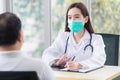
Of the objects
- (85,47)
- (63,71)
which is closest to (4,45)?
(63,71)

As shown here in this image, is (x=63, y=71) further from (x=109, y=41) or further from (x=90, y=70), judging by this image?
(x=109, y=41)

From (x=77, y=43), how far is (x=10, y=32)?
1.37 meters

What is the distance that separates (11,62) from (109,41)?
1715 millimetres

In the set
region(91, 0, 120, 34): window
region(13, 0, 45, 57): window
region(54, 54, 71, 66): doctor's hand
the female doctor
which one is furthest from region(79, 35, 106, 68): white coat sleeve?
region(13, 0, 45, 57): window

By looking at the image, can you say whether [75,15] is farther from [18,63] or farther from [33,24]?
[33,24]

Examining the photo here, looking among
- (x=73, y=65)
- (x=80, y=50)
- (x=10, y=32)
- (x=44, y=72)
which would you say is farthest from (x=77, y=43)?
(x=10, y=32)

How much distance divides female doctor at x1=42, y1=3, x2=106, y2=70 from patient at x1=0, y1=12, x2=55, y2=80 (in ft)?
3.60

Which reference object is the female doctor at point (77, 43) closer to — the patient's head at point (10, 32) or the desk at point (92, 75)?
the desk at point (92, 75)

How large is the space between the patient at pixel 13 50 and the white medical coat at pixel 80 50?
1.12 metres

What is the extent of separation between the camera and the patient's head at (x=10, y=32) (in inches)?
52.8

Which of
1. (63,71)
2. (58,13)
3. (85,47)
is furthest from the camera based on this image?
(58,13)

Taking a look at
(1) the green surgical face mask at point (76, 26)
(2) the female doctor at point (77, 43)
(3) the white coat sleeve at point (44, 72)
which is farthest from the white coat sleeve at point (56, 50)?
(3) the white coat sleeve at point (44, 72)

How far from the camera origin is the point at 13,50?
1.38m

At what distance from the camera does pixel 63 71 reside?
2316 millimetres
